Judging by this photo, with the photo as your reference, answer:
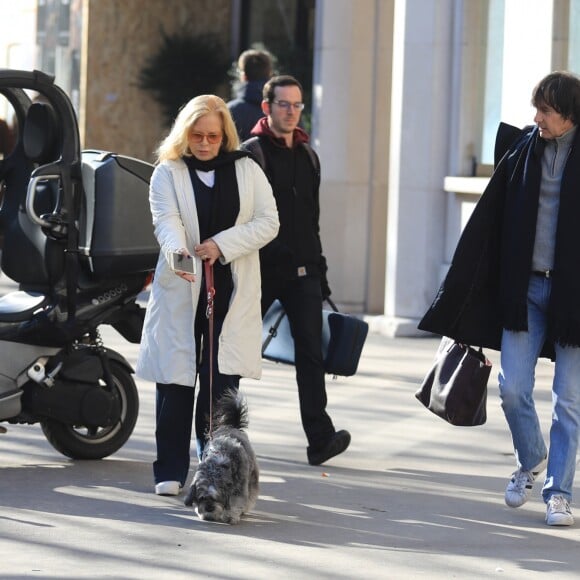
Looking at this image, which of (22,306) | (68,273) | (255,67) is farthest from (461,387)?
(255,67)

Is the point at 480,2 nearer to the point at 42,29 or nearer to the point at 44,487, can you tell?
the point at 44,487

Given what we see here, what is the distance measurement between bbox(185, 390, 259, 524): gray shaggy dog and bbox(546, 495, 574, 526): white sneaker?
1.13 metres

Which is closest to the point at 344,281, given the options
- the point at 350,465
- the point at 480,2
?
the point at 480,2

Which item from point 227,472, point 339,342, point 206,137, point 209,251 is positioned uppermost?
point 206,137

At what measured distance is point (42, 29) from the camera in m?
20.9

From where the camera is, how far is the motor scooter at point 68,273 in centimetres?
721

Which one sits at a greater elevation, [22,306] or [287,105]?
[287,105]

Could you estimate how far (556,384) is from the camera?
6379mm

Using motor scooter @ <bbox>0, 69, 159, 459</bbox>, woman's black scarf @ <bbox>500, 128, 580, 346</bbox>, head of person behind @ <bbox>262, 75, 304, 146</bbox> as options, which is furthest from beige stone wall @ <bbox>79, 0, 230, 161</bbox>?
woman's black scarf @ <bbox>500, 128, 580, 346</bbox>

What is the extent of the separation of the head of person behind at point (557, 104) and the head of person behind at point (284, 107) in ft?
5.33

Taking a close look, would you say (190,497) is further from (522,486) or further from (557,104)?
(557,104)

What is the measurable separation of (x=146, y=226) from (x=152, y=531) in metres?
1.78

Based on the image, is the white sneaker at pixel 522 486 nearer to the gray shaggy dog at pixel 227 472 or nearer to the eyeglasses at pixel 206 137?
the gray shaggy dog at pixel 227 472

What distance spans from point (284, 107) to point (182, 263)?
57.0 inches
